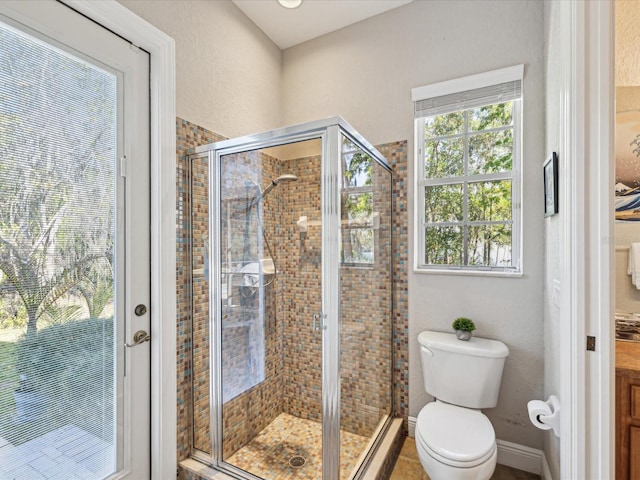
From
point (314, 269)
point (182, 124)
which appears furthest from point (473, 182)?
point (182, 124)

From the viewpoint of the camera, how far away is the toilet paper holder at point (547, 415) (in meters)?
1.26

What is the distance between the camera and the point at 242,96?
79.7 inches

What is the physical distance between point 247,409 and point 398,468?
92 centimetres

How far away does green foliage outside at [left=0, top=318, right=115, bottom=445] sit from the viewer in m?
1.08

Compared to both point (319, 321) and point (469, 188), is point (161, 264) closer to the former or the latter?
point (319, 321)

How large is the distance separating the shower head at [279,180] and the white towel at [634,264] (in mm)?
1720

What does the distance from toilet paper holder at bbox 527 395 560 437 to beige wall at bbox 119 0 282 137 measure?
2.12 meters

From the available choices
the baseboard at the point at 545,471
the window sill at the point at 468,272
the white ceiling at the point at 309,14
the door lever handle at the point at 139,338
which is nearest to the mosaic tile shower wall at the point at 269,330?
the door lever handle at the point at 139,338

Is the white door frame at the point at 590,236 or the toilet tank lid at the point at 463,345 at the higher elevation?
the white door frame at the point at 590,236

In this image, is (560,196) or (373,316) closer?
(560,196)

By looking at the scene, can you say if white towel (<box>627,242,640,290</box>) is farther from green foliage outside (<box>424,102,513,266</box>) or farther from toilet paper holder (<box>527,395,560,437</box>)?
toilet paper holder (<box>527,395,560,437</box>)

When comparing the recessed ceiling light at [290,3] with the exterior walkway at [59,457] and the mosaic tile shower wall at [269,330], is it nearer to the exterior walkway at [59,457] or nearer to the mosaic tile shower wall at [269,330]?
the mosaic tile shower wall at [269,330]

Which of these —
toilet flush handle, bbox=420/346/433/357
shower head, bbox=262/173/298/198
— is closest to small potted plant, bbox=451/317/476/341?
toilet flush handle, bbox=420/346/433/357

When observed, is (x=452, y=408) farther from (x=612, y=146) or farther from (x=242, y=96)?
(x=242, y=96)
